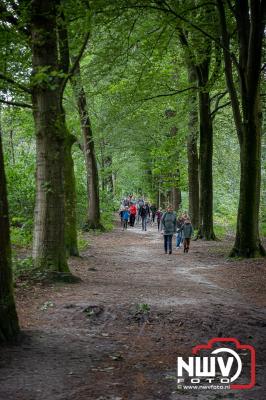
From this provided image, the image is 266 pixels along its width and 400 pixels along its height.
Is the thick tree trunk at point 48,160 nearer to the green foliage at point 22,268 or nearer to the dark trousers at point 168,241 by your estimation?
the green foliage at point 22,268

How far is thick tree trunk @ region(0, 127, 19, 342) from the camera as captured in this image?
5895 millimetres

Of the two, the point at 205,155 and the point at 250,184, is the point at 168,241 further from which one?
the point at 205,155

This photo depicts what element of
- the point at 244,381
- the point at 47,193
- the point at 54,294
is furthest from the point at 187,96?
the point at 244,381

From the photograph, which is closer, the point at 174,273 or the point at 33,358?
the point at 33,358

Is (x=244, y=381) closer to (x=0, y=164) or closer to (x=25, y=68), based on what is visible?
(x=0, y=164)

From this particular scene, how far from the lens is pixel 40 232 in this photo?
34.2 ft

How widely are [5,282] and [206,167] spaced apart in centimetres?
1669

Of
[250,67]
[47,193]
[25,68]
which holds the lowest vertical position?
[47,193]

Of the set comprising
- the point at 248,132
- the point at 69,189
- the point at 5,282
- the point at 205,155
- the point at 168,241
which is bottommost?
the point at 168,241

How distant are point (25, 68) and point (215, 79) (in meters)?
10.6

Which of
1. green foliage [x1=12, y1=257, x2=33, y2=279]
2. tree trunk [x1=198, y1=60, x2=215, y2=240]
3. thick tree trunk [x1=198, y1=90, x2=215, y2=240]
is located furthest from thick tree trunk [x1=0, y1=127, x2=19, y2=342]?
thick tree trunk [x1=198, y1=90, x2=215, y2=240]

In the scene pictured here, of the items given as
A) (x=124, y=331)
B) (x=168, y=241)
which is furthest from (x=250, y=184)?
(x=124, y=331)

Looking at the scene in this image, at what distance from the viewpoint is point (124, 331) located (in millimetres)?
6930

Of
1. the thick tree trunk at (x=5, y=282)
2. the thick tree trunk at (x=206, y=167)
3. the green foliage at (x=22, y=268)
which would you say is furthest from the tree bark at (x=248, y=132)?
the thick tree trunk at (x=5, y=282)
